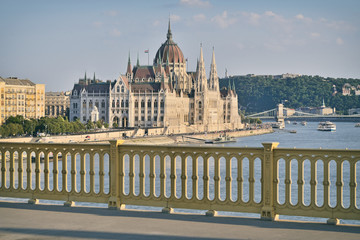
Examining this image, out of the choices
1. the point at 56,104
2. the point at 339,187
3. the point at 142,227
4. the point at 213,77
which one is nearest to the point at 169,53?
the point at 213,77

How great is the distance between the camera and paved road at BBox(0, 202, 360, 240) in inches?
338

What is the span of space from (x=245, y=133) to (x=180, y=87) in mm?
19317

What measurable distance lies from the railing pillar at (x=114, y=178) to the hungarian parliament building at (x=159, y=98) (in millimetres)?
109868

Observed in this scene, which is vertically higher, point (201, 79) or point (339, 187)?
point (201, 79)

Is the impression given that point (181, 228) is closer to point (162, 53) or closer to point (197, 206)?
point (197, 206)

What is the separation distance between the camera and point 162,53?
14825 centimetres

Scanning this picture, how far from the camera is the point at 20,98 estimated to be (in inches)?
3986

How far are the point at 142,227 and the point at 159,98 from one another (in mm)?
117479

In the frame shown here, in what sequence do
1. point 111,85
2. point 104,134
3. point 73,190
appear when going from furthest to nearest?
point 111,85
point 104,134
point 73,190

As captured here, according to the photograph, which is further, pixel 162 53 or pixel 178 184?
pixel 162 53

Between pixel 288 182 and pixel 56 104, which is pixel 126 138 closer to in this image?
pixel 56 104

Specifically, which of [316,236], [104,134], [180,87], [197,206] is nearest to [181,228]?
[197,206]

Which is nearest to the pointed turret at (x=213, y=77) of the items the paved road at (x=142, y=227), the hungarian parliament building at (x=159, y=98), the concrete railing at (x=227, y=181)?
the hungarian parliament building at (x=159, y=98)

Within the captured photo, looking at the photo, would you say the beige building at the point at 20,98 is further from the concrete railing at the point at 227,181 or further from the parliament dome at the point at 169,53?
the concrete railing at the point at 227,181
